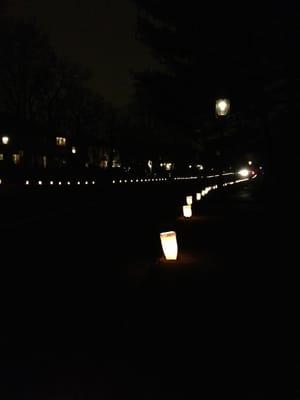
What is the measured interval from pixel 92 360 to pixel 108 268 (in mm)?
5801

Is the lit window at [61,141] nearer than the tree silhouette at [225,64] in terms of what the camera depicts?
No

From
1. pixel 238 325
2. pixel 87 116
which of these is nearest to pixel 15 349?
pixel 238 325

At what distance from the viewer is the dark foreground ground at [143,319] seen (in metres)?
5.37

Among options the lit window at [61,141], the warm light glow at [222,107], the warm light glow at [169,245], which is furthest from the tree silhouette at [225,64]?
the lit window at [61,141]

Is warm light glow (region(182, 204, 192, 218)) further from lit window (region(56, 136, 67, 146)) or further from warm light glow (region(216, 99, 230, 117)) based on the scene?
lit window (region(56, 136, 67, 146))

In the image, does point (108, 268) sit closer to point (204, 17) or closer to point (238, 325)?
point (238, 325)

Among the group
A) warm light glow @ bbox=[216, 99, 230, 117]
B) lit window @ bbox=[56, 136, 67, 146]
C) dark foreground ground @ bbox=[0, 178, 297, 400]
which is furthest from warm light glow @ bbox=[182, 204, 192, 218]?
lit window @ bbox=[56, 136, 67, 146]

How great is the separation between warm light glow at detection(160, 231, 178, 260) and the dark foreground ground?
310 mm

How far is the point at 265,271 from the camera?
441 inches

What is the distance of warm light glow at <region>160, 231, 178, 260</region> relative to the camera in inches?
471

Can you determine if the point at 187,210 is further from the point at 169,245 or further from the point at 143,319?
the point at 143,319

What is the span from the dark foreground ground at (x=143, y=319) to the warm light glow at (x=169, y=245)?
0.31 meters

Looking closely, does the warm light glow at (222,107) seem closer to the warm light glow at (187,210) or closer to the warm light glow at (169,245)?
the warm light glow at (187,210)

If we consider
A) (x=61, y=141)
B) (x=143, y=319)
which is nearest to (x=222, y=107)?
(x=143, y=319)
